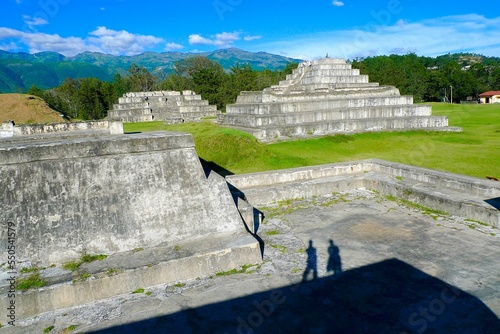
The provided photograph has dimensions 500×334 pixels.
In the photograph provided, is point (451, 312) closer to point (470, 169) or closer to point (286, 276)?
point (286, 276)

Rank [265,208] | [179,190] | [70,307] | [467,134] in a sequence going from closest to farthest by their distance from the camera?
[70,307] → [179,190] → [265,208] → [467,134]

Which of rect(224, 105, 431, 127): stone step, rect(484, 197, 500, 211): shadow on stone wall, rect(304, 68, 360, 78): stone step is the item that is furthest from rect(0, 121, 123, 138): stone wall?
rect(304, 68, 360, 78): stone step

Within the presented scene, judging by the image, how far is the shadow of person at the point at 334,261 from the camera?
5282 mm

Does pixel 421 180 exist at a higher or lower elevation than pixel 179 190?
lower

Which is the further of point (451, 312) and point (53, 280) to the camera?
point (53, 280)

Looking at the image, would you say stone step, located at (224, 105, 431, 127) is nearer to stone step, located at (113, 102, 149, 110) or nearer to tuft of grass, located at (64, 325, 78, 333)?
tuft of grass, located at (64, 325, 78, 333)

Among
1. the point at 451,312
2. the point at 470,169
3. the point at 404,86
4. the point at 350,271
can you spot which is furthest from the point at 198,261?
the point at 404,86

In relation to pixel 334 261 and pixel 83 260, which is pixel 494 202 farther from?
pixel 83 260

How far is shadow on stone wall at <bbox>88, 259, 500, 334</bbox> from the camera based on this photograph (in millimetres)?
3973

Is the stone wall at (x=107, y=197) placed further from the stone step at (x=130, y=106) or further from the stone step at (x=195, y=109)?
the stone step at (x=130, y=106)

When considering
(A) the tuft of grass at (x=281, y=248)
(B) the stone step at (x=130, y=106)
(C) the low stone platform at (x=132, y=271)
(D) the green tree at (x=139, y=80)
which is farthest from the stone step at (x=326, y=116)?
(D) the green tree at (x=139, y=80)

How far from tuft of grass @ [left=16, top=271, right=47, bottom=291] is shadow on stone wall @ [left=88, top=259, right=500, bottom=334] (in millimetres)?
1156

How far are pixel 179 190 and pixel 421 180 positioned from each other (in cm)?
624

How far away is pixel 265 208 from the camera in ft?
27.7
